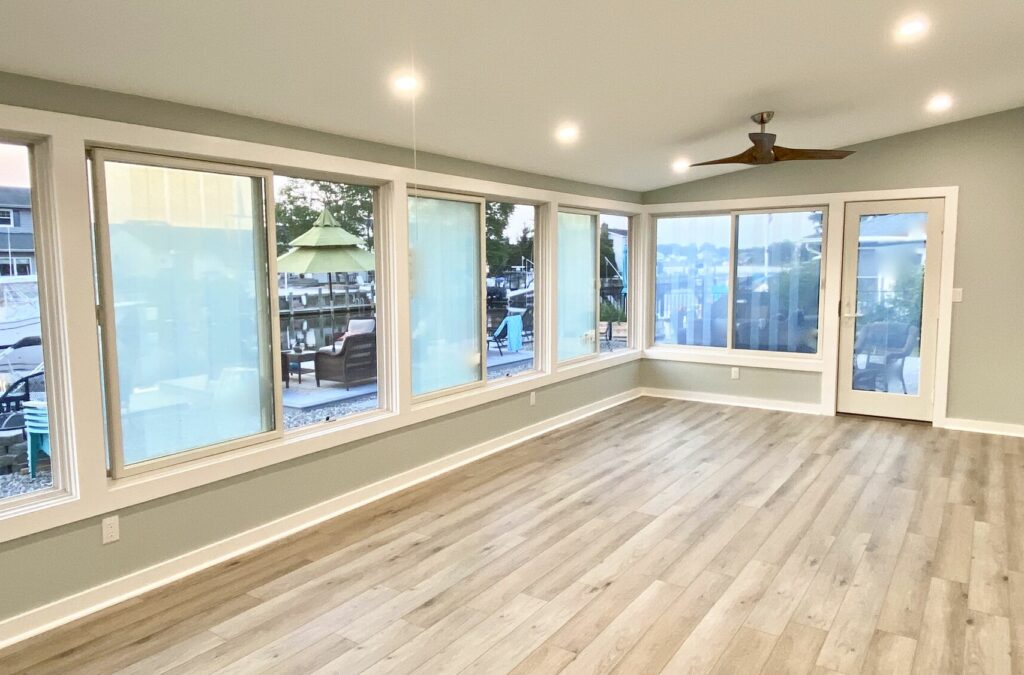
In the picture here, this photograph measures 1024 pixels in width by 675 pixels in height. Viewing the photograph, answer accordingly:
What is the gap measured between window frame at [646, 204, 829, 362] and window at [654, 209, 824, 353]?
0.6 inches

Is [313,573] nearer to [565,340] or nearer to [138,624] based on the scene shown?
[138,624]

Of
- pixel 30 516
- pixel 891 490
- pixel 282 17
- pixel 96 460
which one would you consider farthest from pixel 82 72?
pixel 891 490

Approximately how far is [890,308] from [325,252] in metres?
5.09

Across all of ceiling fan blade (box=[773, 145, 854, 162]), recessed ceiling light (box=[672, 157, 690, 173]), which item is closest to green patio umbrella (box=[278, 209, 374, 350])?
ceiling fan blade (box=[773, 145, 854, 162])

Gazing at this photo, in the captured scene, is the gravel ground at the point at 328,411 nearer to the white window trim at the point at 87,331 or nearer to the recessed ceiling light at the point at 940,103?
the white window trim at the point at 87,331

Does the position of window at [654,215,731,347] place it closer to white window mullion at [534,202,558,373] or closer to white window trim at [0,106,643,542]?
white window mullion at [534,202,558,373]

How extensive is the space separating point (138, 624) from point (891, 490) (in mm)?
4311

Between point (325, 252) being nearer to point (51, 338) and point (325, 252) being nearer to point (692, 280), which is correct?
point (51, 338)

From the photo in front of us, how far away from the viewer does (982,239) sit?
5457 mm

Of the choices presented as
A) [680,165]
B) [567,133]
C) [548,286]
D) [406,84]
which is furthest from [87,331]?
[680,165]

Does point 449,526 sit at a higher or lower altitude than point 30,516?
lower

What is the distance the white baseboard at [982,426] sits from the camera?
545 cm

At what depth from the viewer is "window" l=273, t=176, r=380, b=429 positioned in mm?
3688

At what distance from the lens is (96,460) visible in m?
2.76
